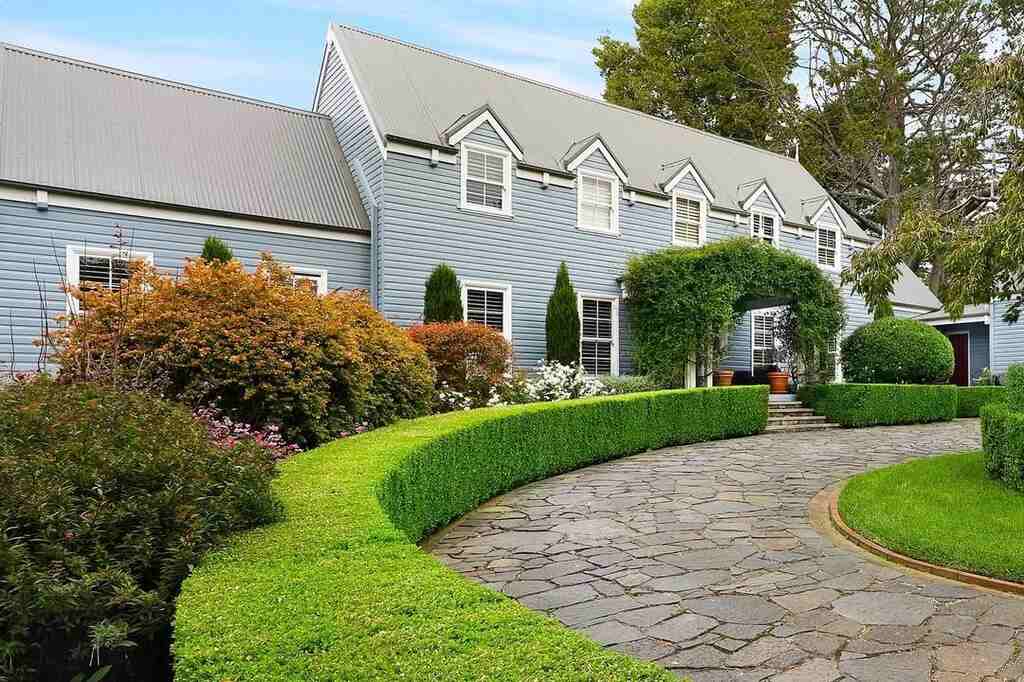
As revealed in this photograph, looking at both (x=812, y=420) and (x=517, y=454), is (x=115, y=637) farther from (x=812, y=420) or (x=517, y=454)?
(x=812, y=420)

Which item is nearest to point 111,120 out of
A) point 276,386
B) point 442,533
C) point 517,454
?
point 276,386

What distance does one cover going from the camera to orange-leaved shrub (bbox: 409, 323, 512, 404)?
40.0 ft

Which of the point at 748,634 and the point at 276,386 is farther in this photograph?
the point at 276,386

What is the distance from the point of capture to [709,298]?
51.7 feet

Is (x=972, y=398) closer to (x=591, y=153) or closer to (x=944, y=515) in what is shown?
(x=591, y=153)

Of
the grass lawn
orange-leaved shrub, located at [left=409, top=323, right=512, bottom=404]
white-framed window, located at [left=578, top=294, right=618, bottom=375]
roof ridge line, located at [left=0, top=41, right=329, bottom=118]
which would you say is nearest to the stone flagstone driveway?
the grass lawn

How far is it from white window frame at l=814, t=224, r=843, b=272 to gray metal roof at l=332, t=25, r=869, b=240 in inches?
31.6

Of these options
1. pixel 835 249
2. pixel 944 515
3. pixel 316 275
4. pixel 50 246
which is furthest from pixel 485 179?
pixel 835 249

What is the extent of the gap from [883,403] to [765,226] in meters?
6.84

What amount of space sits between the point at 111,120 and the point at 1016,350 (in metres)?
24.3

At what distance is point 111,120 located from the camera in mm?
13484

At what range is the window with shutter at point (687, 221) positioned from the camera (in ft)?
61.2

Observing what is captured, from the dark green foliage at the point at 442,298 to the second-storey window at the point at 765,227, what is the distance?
1025 centimetres

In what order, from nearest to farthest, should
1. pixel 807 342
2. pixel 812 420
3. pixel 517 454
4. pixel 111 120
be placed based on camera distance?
pixel 517 454 → pixel 111 120 → pixel 812 420 → pixel 807 342
